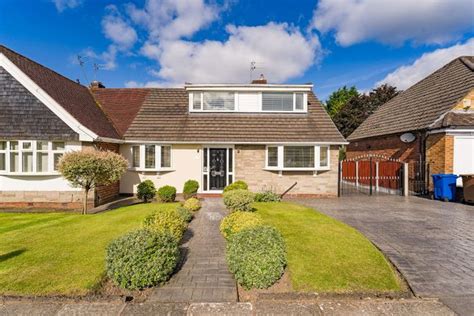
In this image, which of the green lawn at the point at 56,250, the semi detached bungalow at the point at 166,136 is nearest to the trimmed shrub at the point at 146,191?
the semi detached bungalow at the point at 166,136

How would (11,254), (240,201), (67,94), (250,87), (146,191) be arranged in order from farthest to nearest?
(250,87) → (67,94) → (146,191) → (240,201) → (11,254)

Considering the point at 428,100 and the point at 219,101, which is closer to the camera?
the point at 219,101

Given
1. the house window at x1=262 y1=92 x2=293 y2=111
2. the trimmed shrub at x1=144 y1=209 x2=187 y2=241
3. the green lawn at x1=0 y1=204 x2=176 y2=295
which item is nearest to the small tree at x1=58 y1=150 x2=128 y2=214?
the green lawn at x1=0 y1=204 x2=176 y2=295

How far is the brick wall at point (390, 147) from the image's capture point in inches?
607

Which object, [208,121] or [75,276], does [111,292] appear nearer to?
[75,276]

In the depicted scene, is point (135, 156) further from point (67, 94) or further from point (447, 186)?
point (447, 186)

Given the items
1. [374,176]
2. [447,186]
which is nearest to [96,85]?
[374,176]

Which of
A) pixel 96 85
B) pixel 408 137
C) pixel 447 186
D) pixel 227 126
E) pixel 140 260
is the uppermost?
pixel 96 85

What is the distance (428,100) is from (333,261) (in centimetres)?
1636

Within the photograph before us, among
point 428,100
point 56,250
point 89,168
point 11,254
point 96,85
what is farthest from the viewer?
point 96,85

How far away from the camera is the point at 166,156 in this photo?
14266 mm

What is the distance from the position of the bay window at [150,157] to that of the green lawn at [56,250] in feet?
14.8

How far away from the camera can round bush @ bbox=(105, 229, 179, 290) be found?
14.5ft

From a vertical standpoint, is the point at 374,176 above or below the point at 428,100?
below
